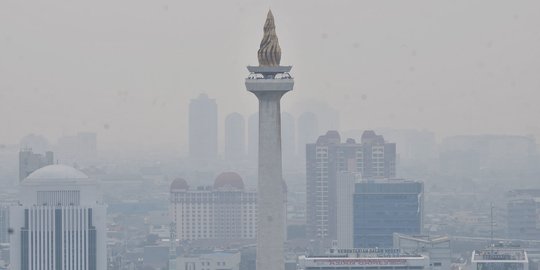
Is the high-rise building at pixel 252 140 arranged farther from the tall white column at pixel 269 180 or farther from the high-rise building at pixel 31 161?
the tall white column at pixel 269 180

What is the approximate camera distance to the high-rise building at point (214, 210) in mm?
59469

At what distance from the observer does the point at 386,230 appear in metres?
51.9

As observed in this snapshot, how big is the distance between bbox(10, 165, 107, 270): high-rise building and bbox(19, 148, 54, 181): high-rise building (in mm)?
4292

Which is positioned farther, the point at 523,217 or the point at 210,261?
the point at 523,217

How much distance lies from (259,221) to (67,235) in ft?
56.2

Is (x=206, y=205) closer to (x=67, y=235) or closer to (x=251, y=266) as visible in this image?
(x=251, y=266)

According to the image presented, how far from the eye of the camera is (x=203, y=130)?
54688 millimetres

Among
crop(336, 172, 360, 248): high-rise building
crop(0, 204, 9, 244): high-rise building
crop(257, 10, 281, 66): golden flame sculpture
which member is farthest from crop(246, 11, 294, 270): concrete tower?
crop(336, 172, 360, 248): high-rise building

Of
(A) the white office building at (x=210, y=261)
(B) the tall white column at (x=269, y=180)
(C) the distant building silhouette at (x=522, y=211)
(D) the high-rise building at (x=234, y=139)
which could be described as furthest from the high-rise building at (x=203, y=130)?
(B) the tall white column at (x=269, y=180)

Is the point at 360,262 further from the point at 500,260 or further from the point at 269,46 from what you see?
the point at 269,46

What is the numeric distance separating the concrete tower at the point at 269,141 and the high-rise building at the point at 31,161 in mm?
22169

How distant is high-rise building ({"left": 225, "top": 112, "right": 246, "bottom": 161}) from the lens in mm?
51281

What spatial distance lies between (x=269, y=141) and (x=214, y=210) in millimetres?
40912

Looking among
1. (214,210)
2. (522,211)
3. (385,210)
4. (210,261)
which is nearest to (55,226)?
(210,261)
